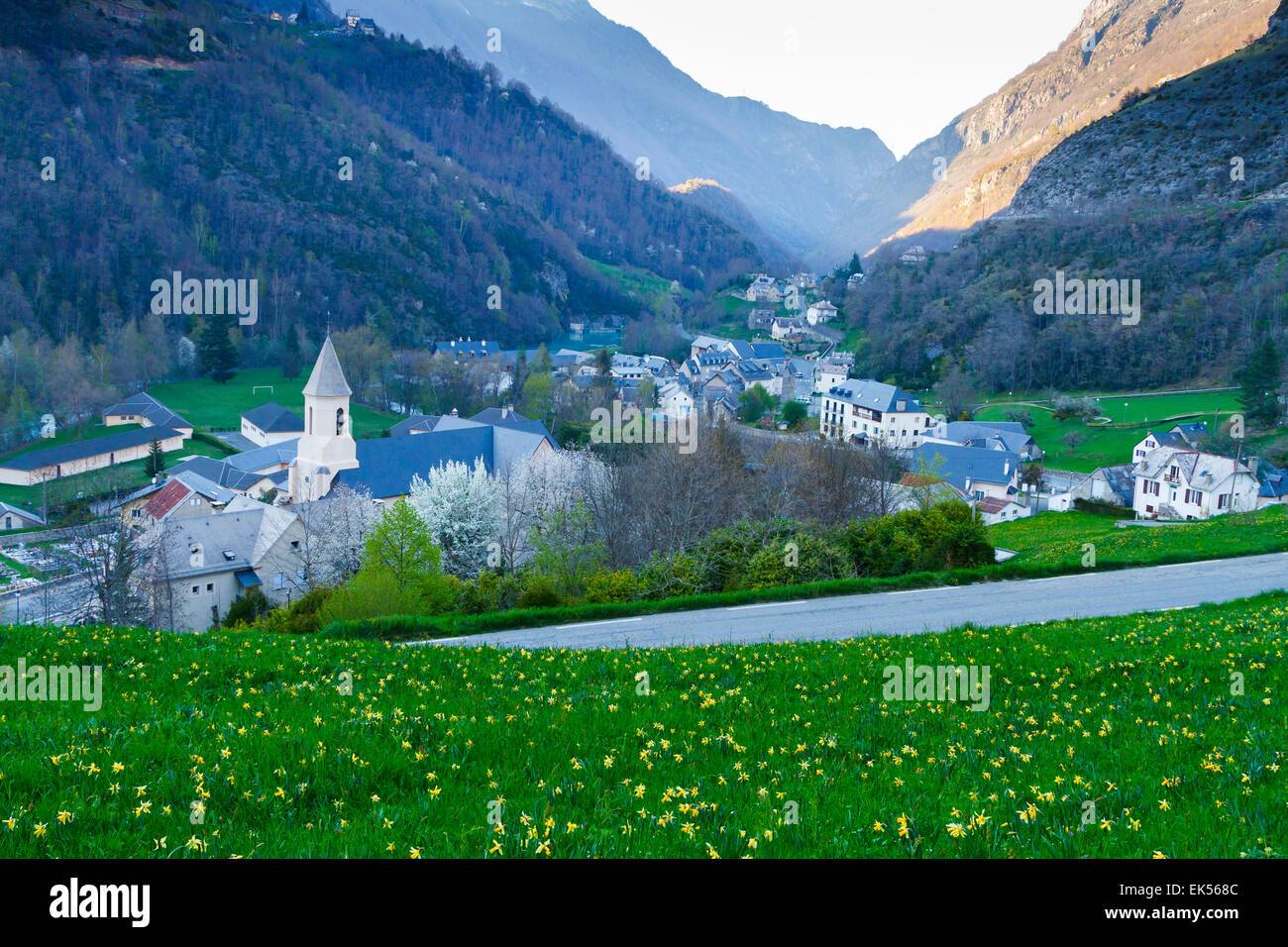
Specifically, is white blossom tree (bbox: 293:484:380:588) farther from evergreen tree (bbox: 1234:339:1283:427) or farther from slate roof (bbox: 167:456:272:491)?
evergreen tree (bbox: 1234:339:1283:427)

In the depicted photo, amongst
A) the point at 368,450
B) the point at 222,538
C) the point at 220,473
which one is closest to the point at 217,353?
the point at 220,473

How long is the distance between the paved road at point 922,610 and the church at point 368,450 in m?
33.0

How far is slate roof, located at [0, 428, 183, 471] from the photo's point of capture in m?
75.3

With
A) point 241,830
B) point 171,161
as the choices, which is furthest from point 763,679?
point 171,161

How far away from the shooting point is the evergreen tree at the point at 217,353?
115 meters

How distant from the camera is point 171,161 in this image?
560ft

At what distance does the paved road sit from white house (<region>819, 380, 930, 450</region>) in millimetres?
62790

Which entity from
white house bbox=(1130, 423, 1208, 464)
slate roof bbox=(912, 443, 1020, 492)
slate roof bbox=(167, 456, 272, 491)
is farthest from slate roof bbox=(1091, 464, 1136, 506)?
slate roof bbox=(167, 456, 272, 491)

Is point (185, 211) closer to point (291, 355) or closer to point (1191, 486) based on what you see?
point (291, 355)

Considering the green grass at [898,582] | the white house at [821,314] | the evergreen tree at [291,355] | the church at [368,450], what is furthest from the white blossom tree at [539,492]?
the white house at [821,314]

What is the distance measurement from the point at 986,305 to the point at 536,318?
101687mm

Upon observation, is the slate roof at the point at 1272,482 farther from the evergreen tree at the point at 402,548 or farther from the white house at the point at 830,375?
the white house at the point at 830,375

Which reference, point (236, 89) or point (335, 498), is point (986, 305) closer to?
point (335, 498)
